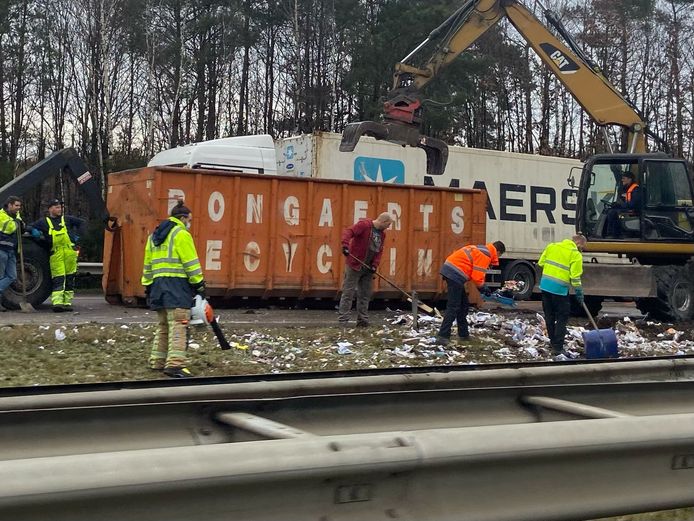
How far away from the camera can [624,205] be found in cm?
1564

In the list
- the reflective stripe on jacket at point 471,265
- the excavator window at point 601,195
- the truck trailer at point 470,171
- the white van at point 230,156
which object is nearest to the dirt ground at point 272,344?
the reflective stripe on jacket at point 471,265

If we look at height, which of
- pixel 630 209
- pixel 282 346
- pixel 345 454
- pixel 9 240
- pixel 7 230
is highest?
pixel 630 209

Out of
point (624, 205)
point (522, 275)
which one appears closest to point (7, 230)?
point (624, 205)

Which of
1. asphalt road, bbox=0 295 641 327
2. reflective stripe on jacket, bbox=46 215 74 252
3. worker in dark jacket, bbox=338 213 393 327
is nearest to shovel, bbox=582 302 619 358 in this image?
worker in dark jacket, bbox=338 213 393 327

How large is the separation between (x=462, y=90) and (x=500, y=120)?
30.6 ft

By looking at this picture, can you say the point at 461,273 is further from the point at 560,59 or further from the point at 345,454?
the point at 345,454

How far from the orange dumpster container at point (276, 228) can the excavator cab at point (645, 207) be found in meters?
2.57

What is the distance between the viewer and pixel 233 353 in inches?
413

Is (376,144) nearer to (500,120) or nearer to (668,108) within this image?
(500,120)

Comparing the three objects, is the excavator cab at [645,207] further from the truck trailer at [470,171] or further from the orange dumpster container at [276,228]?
the orange dumpster container at [276,228]

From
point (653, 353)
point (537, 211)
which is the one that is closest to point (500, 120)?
point (537, 211)

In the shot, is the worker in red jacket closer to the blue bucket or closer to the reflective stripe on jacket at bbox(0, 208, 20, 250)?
the blue bucket

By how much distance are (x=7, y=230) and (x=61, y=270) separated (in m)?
1.04

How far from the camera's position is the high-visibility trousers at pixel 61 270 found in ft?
45.9
